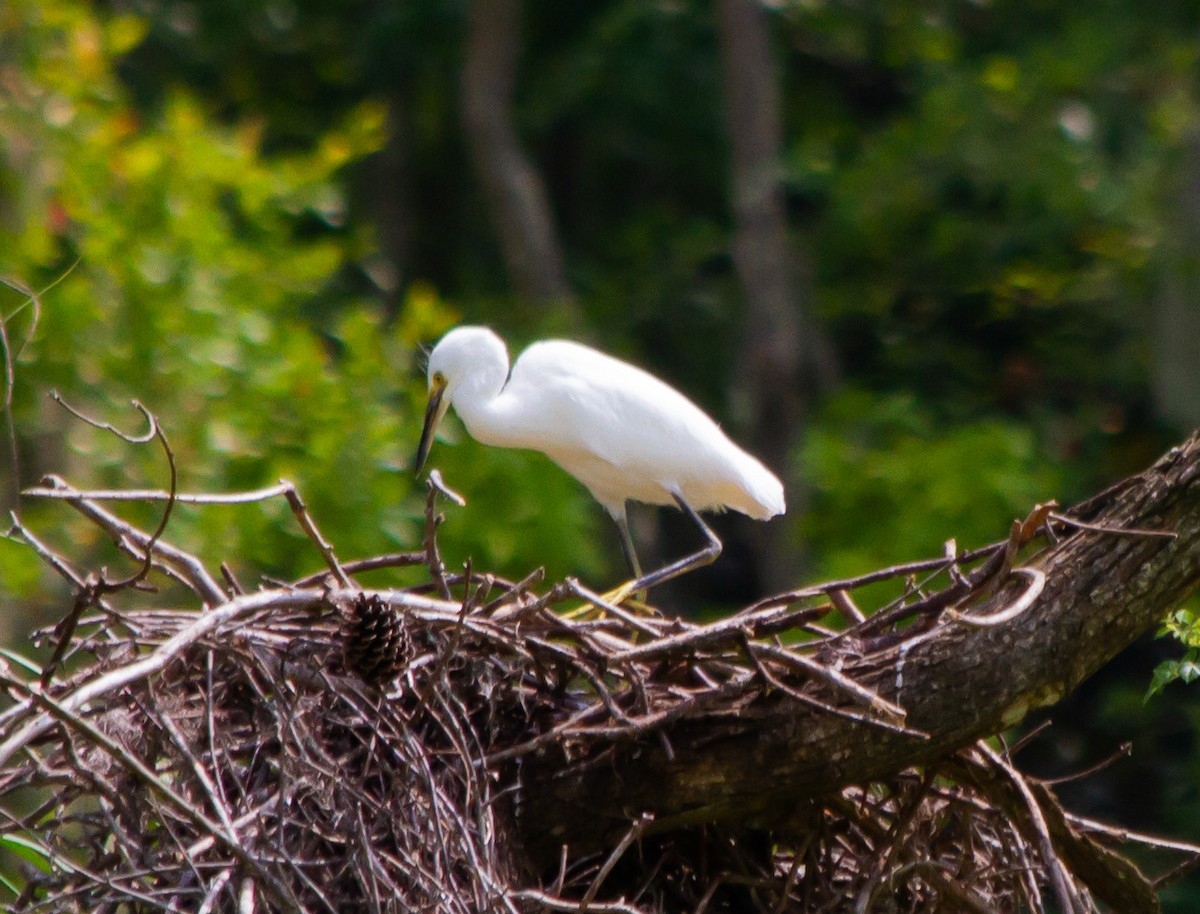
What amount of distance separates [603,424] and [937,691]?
1709 millimetres

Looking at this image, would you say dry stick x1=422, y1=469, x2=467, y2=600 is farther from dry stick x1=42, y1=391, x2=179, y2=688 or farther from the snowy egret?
the snowy egret

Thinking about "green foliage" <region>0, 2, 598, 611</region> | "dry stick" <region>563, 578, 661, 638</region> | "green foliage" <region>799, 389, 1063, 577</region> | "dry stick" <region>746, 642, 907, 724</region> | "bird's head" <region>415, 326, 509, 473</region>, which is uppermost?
"dry stick" <region>746, 642, 907, 724</region>

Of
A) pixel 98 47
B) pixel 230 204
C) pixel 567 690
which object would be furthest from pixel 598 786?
pixel 230 204

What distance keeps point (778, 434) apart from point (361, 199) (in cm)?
372

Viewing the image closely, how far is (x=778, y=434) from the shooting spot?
9.84m

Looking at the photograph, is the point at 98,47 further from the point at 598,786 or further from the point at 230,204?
the point at 598,786

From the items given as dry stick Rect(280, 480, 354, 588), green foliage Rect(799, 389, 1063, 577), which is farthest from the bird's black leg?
green foliage Rect(799, 389, 1063, 577)

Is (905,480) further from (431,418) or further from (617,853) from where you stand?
(617,853)

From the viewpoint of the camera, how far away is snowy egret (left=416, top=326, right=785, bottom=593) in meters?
4.57

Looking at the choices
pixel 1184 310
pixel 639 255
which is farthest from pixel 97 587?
pixel 639 255

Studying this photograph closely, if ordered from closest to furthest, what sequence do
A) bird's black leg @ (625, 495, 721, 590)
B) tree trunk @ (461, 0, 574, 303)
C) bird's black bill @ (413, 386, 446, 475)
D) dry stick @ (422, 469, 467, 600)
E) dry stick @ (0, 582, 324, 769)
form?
dry stick @ (0, 582, 324, 769), dry stick @ (422, 469, 467, 600), bird's black leg @ (625, 495, 721, 590), bird's black bill @ (413, 386, 446, 475), tree trunk @ (461, 0, 574, 303)

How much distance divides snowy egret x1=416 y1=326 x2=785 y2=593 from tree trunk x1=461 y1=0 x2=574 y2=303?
5.59m

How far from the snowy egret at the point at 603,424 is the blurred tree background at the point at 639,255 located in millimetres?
1809

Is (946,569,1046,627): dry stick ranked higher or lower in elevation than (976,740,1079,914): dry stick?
higher
